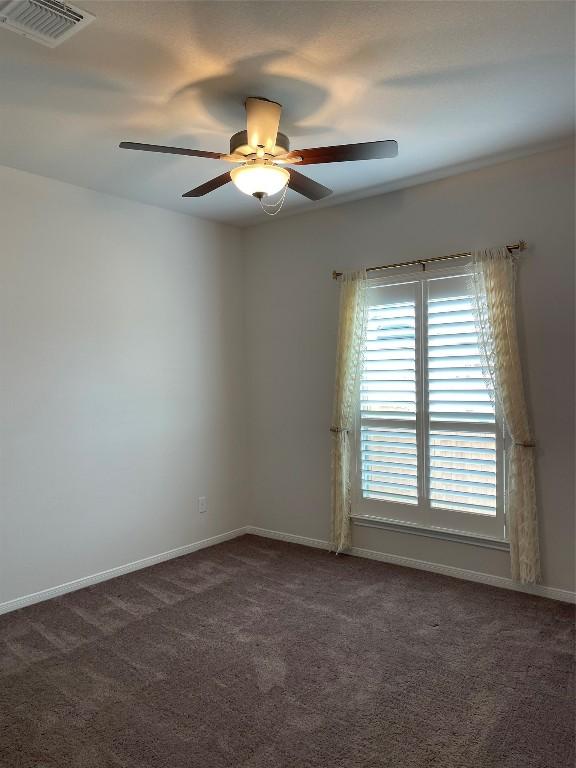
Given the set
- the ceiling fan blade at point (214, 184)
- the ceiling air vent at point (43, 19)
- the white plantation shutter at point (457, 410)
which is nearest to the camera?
the ceiling air vent at point (43, 19)

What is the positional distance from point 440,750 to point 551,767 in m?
0.40

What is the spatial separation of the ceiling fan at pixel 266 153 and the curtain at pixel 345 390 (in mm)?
1613

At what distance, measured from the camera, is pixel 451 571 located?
4.08m

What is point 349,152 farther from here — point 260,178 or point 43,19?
point 43,19

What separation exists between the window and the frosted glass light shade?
5.58 feet

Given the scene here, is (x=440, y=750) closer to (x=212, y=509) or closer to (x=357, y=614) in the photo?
(x=357, y=614)

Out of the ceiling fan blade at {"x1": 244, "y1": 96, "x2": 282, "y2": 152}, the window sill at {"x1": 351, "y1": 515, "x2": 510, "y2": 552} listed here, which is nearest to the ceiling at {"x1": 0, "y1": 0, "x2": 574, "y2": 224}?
the ceiling fan blade at {"x1": 244, "y1": 96, "x2": 282, "y2": 152}

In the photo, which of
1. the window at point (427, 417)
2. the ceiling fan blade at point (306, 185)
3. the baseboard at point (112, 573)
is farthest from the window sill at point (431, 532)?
the ceiling fan blade at point (306, 185)

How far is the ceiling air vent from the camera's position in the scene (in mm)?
2102

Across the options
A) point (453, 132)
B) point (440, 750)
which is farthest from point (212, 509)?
point (453, 132)

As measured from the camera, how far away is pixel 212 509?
5.03 meters

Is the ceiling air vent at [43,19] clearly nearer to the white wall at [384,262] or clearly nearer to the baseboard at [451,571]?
the white wall at [384,262]

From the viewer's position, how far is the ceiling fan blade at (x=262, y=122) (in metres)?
2.82

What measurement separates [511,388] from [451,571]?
137cm
